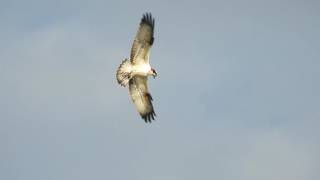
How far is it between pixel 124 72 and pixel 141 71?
2.20 feet

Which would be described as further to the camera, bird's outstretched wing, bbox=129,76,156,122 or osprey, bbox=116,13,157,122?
bird's outstretched wing, bbox=129,76,156,122

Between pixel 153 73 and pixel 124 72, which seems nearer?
pixel 124 72

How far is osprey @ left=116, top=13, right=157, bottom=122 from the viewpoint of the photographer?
47.8 metres

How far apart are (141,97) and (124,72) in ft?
4.80

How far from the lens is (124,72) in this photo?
48.7 metres

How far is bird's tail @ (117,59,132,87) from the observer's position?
48.6 metres

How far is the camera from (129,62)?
159 ft

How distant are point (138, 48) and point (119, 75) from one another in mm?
1491

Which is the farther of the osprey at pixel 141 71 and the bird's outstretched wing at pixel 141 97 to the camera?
the bird's outstretched wing at pixel 141 97

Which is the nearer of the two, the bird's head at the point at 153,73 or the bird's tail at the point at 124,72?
the bird's tail at the point at 124,72

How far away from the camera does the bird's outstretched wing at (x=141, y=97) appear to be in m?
49.4

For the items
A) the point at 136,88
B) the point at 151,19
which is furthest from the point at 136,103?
the point at 151,19

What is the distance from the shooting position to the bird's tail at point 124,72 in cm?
4859

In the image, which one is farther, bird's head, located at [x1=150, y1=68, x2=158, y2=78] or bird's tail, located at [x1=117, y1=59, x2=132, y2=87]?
bird's head, located at [x1=150, y1=68, x2=158, y2=78]
